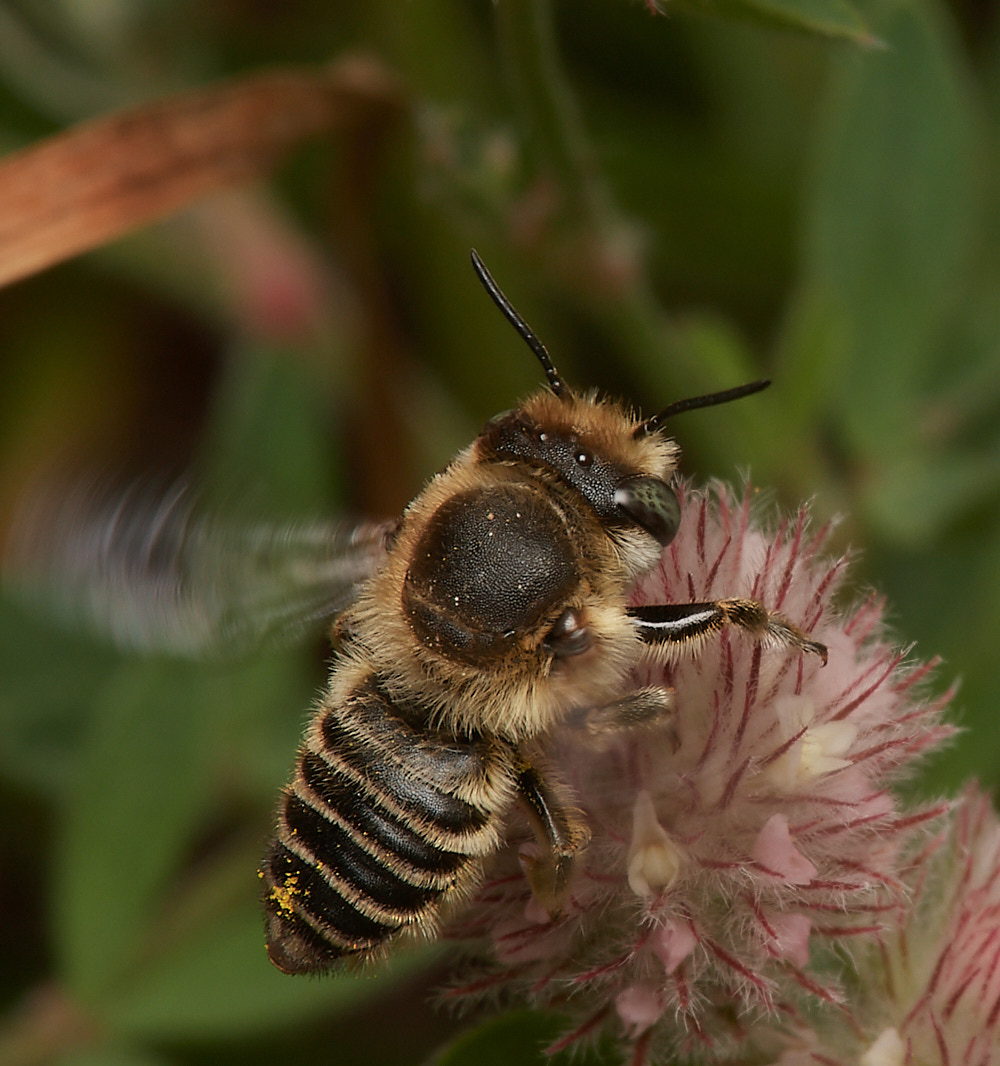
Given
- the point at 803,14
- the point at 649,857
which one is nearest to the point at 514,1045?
the point at 649,857

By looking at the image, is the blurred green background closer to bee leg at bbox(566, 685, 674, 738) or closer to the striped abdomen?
the striped abdomen

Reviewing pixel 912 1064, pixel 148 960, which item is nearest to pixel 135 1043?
pixel 148 960

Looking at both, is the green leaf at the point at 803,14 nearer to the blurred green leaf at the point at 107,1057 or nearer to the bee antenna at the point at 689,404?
the bee antenna at the point at 689,404

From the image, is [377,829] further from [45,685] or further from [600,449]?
[45,685]

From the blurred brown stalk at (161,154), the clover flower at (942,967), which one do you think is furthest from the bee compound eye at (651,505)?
the blurred brown stalk at (161,154)

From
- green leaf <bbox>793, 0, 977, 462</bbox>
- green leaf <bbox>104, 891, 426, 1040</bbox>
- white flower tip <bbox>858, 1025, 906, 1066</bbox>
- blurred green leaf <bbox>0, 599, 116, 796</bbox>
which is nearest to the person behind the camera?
white flower tip <bbox>858, 1025, 906, 1066</bbox>

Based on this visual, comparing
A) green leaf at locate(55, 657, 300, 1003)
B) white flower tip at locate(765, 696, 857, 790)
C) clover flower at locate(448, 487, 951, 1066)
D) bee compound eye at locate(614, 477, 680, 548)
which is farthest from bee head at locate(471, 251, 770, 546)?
green leaf at locate(55, 657, 300, 1003)
